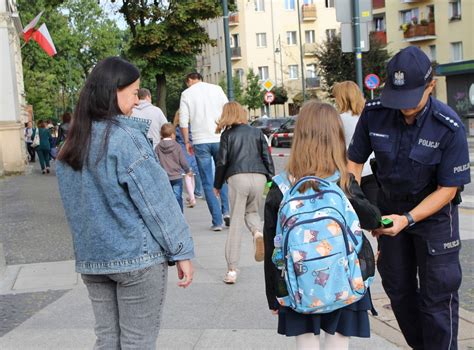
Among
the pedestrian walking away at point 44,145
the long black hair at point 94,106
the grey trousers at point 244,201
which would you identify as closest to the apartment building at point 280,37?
the pedestrian walking away at point 44,145

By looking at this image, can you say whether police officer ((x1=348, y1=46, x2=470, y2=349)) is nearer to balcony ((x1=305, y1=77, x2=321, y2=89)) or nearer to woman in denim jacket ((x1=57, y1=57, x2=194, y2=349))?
woman in denim jacket ((x1=57, y1=57, x2=194, y2=349))

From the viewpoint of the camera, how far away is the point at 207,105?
10.3 meters

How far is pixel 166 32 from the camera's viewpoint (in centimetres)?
2925

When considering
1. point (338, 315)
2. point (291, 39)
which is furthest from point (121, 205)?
point (291, 39)

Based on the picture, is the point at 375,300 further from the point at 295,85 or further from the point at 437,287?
the point at 295,85

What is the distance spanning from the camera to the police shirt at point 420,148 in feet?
13.0

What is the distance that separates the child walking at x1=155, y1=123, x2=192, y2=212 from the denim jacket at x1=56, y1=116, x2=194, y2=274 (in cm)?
725

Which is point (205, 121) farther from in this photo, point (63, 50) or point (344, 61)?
point (63, 50)

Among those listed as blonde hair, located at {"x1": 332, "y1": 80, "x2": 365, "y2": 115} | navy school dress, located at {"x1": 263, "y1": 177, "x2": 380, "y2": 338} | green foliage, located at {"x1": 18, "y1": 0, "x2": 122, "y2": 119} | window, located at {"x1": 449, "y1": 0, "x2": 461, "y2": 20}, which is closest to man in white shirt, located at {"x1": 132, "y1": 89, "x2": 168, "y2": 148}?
blonde hair, located at {"x1": 332, "y1": 80, "x2": 365, "y2": 115}

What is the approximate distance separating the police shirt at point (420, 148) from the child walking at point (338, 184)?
1.42ft

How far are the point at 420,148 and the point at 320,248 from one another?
34.8 inches

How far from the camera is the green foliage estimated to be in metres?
57.4

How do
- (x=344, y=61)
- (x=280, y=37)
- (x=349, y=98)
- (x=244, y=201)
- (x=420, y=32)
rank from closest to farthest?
1. (x=349, y=98)
2. (x=244, y=201)
3. (x=344, y=61)
4. (x=420, y=32)
5. (x=280, y=37)

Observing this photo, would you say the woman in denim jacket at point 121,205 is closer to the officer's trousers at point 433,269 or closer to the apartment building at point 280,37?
the officer's trousers at point 433,269
